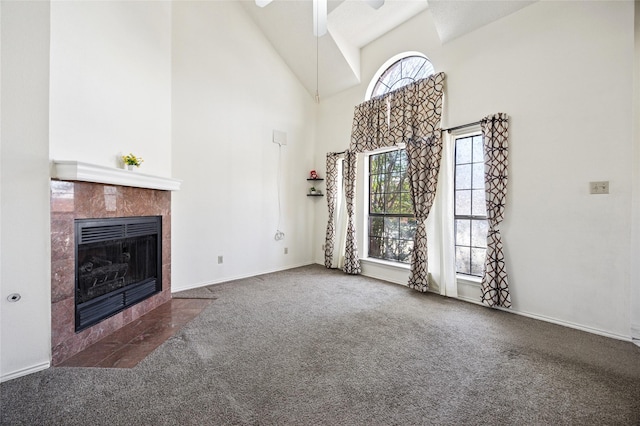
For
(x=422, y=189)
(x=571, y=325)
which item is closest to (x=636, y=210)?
(x=571, y=325)

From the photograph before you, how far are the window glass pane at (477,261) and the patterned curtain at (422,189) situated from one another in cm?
54

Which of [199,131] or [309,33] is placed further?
[309,33]

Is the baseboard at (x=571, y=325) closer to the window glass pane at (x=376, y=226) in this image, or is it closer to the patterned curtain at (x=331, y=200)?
the window glass pane at (x=376, y=226)

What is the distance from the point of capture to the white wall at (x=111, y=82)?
6.63 feet

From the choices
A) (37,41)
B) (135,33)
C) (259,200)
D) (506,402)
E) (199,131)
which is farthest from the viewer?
(259,200)

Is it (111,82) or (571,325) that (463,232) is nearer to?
(571,325)

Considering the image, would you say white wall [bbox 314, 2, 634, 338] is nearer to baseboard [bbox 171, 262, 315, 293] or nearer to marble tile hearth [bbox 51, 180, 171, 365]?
baseboard [bbox 171, 262, 315, 293]

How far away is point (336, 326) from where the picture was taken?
2.44 metres

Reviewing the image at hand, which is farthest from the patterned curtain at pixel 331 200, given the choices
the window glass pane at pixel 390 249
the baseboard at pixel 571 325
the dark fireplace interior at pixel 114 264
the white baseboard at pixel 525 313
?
the dark fireplace interior at pixel 114 264

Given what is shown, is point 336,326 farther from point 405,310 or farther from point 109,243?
point 109,243

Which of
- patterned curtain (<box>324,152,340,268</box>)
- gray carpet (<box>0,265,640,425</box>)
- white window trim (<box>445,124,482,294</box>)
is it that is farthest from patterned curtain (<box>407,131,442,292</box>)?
patterned curtain (<box>324,152,340,268</box>)

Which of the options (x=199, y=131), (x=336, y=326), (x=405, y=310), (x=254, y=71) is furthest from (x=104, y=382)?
(x=254, y=71)

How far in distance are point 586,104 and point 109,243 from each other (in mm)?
4564

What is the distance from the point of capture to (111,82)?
2443 millimetres
